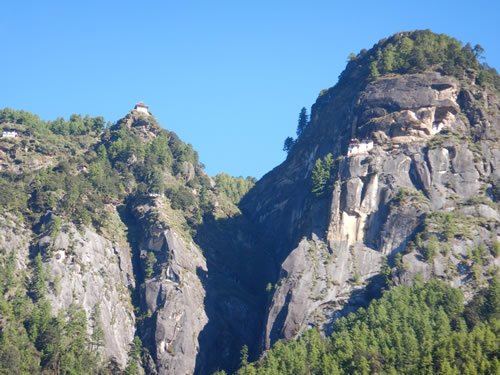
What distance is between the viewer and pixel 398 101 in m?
150

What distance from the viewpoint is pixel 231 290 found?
140 meters

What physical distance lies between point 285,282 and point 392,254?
1803 centimetres

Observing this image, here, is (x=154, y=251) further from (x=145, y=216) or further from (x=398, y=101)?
(x=398, y=101)

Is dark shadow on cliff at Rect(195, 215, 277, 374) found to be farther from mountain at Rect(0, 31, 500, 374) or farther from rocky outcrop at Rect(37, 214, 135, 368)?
rocky outcrop at Rect(37, 214, 135, 368)

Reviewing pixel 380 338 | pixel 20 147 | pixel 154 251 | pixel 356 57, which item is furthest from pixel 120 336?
pixel 356 57

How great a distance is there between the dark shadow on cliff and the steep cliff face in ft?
16.4

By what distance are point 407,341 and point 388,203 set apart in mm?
33904

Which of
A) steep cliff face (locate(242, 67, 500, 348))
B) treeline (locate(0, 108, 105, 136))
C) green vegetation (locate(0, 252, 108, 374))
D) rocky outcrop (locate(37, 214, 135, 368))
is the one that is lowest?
green vegetation (locate(0, 252, 108, 374))

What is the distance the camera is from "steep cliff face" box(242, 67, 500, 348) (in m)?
122

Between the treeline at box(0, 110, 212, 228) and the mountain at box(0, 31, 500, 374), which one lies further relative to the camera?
the treeline at box(0, 110, 212, 228)

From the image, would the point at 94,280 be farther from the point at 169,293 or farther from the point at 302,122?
the point at 302,122

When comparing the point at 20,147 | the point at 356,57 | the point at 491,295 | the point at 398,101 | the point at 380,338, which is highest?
the point at 356,57

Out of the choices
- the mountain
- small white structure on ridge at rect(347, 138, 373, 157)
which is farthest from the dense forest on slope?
small white structure on ridge at rect(347, 138, 373, 157)

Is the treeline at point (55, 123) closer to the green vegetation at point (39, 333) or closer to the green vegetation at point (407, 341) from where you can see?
the green vegetation at point (39, 333)
